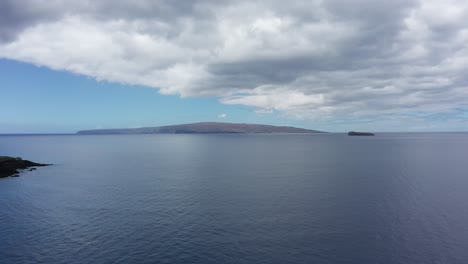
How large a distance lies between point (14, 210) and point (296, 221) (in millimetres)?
47073

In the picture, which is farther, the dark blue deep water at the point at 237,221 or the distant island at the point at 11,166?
the distant island at the point at 11,166

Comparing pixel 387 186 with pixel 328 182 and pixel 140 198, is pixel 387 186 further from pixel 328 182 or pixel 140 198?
pixel 140 198

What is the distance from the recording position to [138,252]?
34812 mm

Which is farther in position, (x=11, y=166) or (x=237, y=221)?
(x=11, y=166)

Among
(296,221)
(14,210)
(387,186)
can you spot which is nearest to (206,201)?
(296,221)

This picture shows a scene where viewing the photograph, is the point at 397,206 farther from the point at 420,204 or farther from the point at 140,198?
the point at 140,198

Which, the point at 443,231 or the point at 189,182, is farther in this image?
the point at 189,182

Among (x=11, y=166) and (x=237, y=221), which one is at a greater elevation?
(x=11, y=166)

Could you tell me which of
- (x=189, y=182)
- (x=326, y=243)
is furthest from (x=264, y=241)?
(x=189, y=182)

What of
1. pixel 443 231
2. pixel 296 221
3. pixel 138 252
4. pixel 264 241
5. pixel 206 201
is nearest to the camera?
pixel 138 252

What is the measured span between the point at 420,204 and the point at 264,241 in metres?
33.1

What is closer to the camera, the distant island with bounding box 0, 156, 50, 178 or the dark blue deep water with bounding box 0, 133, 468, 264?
the dark blue deep water with bounding box 0, 133, 468, 264

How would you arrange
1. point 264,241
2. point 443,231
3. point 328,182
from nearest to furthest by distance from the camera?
point 264,241, point 443,231, point 328,182

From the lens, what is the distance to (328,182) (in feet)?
250
